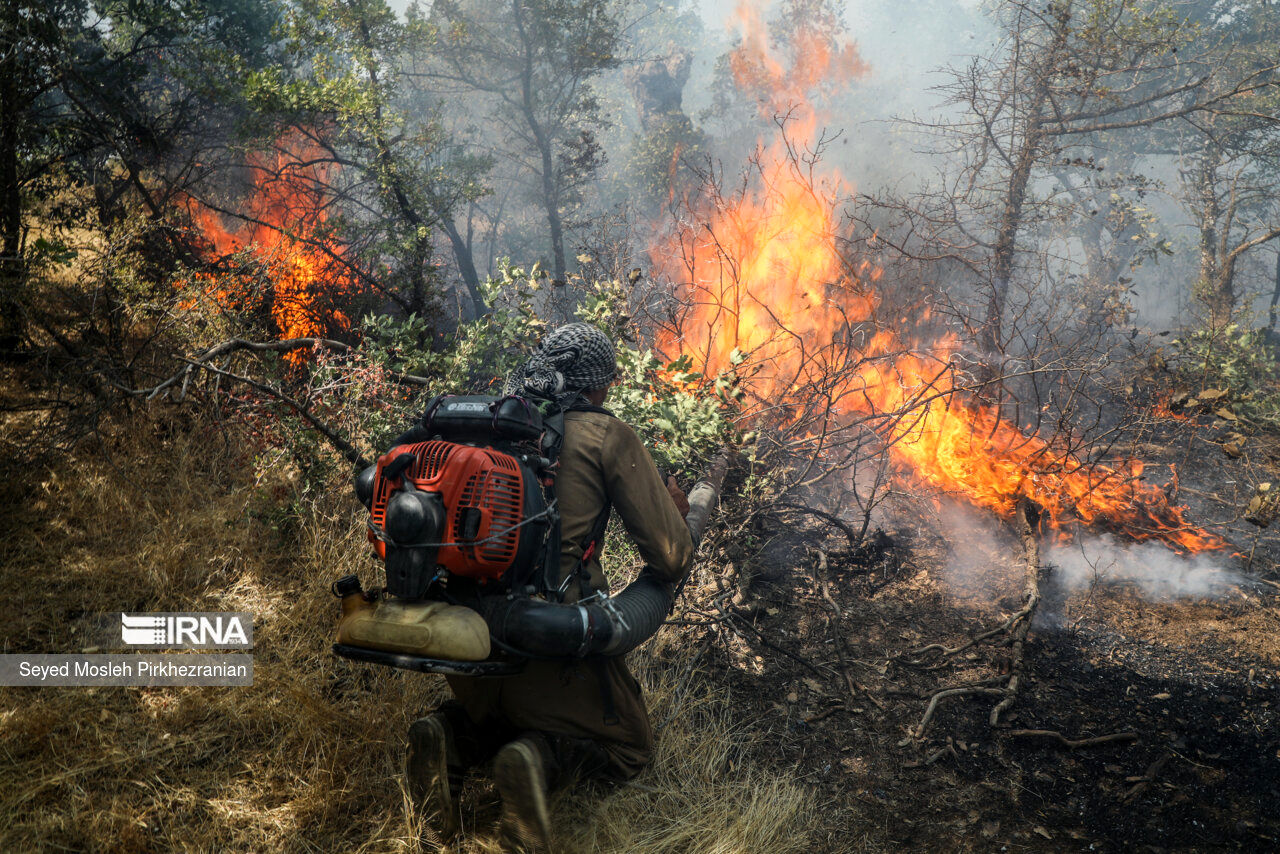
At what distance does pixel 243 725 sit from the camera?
9.68 feet

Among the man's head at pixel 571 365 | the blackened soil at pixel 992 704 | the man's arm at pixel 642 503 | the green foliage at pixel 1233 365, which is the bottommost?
the blackened soil at pixel 992 704

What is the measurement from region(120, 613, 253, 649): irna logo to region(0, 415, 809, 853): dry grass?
0.25 feet

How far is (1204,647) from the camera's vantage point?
421cm

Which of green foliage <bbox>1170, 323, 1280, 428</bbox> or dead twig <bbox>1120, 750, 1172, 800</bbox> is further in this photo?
green foliage <bbox>1170, 323, 1280, 428</bbox>

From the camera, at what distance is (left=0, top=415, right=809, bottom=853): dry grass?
252cm

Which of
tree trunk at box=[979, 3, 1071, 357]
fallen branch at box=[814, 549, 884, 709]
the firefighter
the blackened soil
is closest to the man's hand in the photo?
the firefighter

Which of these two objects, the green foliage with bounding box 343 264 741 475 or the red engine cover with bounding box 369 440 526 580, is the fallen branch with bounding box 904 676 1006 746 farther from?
the red engine cover with bounding box 369 440 526 580

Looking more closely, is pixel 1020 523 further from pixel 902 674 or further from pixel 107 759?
pixel 107 759

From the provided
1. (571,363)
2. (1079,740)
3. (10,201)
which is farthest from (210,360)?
(1079,740)

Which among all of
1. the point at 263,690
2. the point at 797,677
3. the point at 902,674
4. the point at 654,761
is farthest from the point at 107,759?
the point at 902,674

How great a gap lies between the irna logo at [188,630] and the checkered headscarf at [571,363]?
7.02 feet

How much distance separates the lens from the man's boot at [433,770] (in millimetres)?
2377

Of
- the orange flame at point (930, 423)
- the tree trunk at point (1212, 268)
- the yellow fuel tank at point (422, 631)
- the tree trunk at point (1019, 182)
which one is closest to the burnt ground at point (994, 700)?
the orange flame at point (930, 423)

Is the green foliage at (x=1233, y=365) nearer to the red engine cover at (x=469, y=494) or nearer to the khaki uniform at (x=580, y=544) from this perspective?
the khaki uniform at (x=580, y=544)
